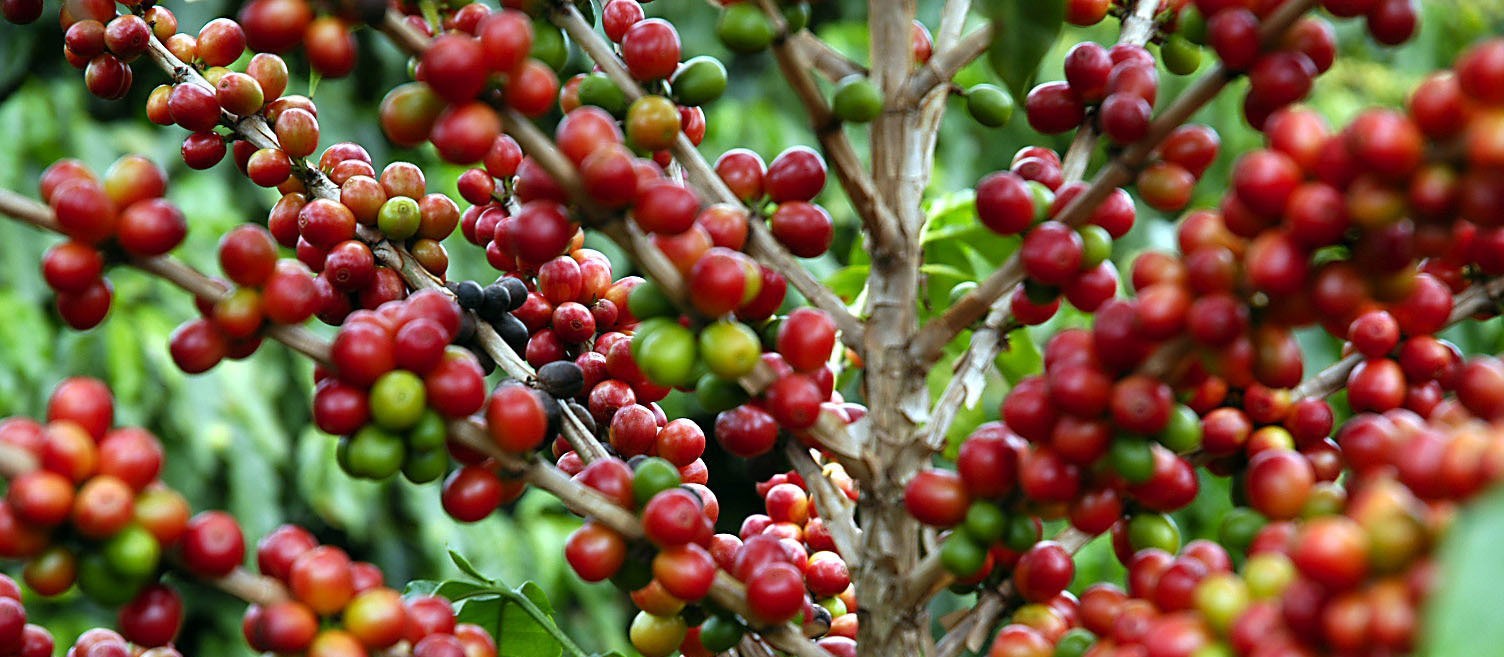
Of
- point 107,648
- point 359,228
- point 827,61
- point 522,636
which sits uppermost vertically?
point 827,61

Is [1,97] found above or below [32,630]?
below

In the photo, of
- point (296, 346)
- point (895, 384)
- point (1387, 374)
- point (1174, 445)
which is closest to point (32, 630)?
point (296, 346)

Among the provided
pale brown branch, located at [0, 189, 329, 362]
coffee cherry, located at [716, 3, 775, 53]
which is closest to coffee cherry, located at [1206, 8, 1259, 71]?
coffee cherry, located at [716, 3, 775, 53]

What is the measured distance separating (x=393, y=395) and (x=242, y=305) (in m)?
0.08

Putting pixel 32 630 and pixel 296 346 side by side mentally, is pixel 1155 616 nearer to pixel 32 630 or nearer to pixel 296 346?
pixel 296 346

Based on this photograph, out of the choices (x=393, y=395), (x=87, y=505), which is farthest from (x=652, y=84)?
(x=87, y=505)

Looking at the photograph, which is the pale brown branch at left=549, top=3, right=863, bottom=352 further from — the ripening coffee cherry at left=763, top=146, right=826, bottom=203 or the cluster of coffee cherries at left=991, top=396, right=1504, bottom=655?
the cluster of coffee cherries at left=991, top=396, right=1504, bottom=655

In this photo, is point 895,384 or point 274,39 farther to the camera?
point 895,384

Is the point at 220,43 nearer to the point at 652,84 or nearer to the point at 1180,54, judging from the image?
the point at 652,84

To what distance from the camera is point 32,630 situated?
26.0 inches

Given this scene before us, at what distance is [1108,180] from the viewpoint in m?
0.61

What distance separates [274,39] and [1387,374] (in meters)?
0.53

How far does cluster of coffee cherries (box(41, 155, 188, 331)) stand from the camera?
563 mm

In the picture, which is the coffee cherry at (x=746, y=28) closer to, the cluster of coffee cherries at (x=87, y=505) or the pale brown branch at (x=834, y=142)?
the pale brown branch at (x=834, y=142)
